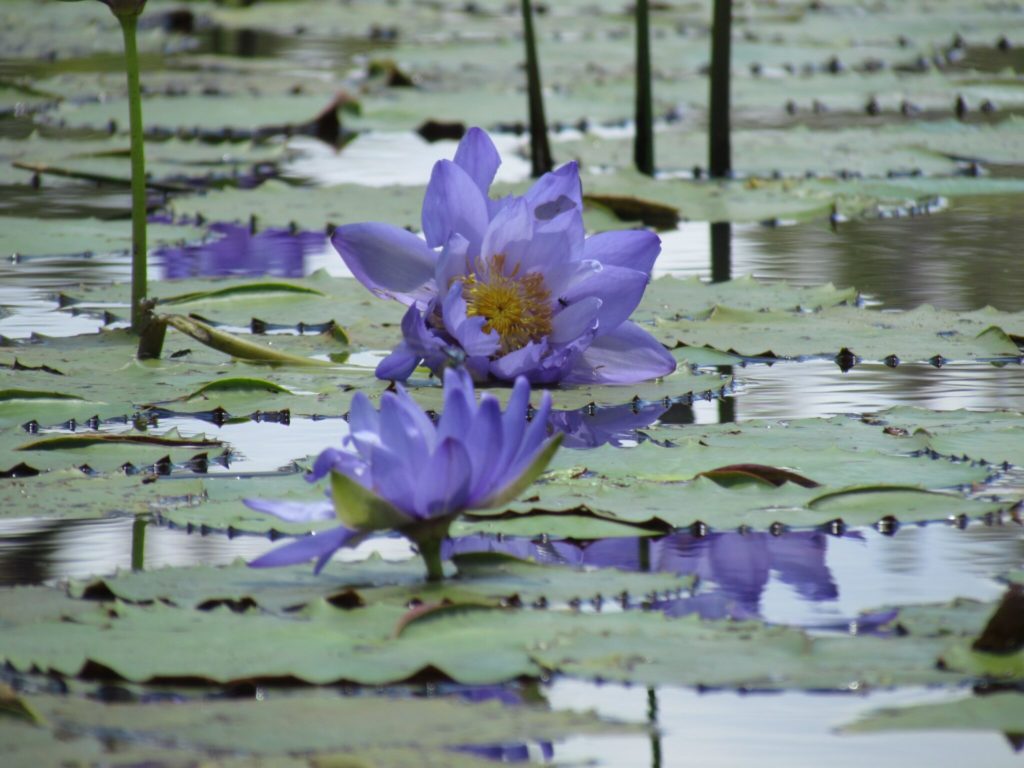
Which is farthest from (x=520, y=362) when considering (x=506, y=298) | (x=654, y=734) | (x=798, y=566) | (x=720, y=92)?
(x=720, y=92)

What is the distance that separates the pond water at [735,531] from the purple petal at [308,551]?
4.3 inches

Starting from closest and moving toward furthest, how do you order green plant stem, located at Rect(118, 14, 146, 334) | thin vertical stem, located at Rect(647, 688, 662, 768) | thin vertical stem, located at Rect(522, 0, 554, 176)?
thin vertical stem, located at Rect(647, 688, 662, 768) → green plant stem, located at Rect(118, 14, 146, 334) → thin vertical stem, located at Rect(522, 0, 554, 176)

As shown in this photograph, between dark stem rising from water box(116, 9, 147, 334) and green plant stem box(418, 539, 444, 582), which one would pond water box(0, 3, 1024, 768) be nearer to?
green plant stem box(418, 539, 444, 582)

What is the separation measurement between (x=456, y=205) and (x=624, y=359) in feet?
1.12

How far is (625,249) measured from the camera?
263 cm

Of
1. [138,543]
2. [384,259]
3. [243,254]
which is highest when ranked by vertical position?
[243,254]

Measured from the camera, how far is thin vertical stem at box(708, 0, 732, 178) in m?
4.68

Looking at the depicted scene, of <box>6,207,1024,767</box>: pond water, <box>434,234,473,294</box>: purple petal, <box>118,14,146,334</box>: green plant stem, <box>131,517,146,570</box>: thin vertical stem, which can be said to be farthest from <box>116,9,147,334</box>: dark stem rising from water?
<box>131,517,146,570</box>: thin vertical stem

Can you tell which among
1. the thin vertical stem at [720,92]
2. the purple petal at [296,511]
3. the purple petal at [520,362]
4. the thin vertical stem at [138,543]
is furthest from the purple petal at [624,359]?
the thin vertical stem at [720,92]

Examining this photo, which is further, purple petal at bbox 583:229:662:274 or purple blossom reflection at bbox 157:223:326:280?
purple blossom reflection at bbox 157:223:326:280

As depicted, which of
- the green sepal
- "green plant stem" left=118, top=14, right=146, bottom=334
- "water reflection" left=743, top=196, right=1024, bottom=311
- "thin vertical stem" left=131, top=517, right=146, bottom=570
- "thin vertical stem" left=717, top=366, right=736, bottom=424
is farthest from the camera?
"water reflection" left=743, top=196, right=1024, bottom=311

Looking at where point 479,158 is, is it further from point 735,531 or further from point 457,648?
point 457,648

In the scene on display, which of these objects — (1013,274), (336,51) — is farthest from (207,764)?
(336,51)

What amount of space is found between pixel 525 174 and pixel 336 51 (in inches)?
175
